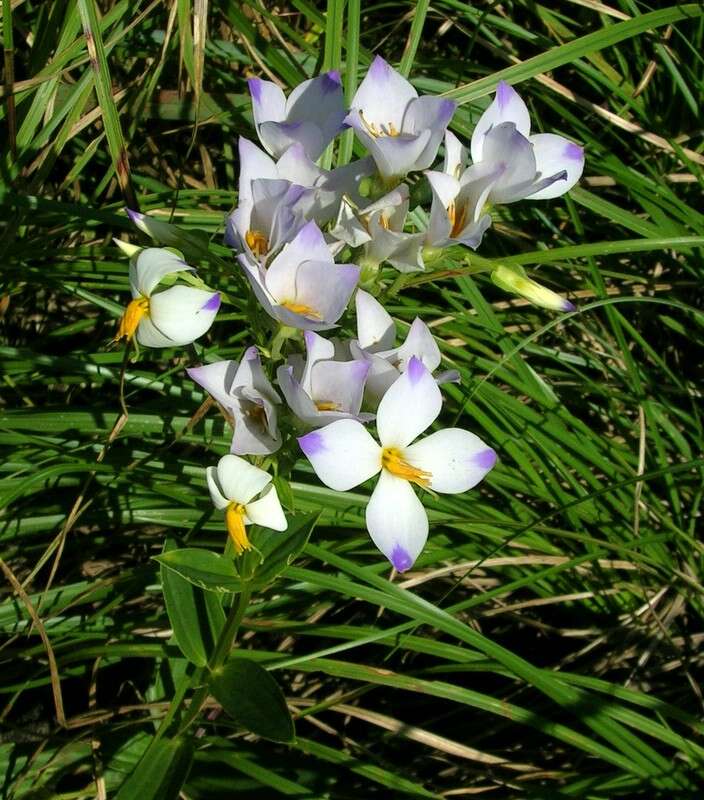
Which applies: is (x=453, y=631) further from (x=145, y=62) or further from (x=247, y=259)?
(x=145, y=62)

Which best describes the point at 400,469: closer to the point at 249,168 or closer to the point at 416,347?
the point at 416,347

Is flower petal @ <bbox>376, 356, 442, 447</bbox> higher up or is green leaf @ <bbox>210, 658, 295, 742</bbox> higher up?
flower petal @ <bbox>376, 356, 442, 447</bbox>

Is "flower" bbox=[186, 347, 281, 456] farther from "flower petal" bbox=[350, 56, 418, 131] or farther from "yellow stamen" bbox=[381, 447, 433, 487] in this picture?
"flower petal" bbox=[350, 56, 418, 131]

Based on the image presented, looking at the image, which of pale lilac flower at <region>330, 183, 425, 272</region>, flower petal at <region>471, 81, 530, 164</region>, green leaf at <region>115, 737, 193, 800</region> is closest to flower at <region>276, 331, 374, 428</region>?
pale lilac flower at <region>330, 183, 425, 272</region>

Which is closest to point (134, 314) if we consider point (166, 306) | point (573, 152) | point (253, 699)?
point (166, 306)

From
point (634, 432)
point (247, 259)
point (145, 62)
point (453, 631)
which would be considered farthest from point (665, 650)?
point (145, 62)

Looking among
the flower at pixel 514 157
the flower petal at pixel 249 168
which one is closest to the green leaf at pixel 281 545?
the flower petal at pixel 249 168

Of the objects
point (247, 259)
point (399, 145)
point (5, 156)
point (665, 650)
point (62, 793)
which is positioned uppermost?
point (399, 145)
